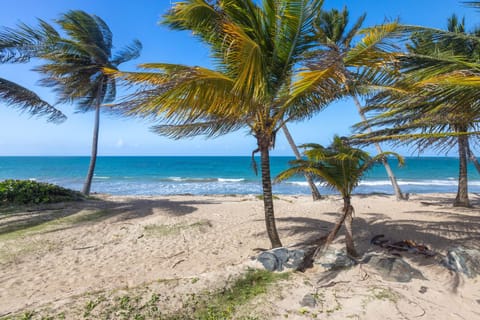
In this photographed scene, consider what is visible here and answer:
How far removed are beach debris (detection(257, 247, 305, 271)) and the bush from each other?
29.4 ft

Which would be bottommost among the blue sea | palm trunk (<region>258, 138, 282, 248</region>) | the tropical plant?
the blue sea

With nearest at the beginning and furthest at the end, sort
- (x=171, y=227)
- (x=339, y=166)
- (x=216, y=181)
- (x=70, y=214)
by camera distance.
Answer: (x=339, y=166) < (x=171, y=227) < (x=70, y=214) < (x=216, y=181)

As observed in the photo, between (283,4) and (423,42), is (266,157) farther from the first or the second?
(423,42)

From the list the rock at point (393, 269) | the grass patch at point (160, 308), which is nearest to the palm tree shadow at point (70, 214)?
the grass patch at point (160, 308)

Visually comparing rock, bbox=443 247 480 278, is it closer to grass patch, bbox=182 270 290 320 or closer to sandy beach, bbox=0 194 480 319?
sandy beach, bbox=0 194 480 319

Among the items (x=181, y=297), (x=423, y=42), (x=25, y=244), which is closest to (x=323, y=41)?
(x=423, y=42)

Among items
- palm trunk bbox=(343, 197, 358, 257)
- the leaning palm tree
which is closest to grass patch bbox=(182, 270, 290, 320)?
palm trunk bbox=(343, 197, 358, 257)

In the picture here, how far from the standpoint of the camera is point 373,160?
4.09 metres

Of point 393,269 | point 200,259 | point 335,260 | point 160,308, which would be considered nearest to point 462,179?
point 393,269

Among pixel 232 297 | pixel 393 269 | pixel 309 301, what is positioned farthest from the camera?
pixel 393 269

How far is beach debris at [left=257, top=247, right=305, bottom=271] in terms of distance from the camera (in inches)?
157

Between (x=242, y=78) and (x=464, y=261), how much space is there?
15.4 feet

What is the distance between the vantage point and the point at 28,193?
886 centimetres

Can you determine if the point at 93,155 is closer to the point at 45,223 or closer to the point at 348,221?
the point at 45,223
